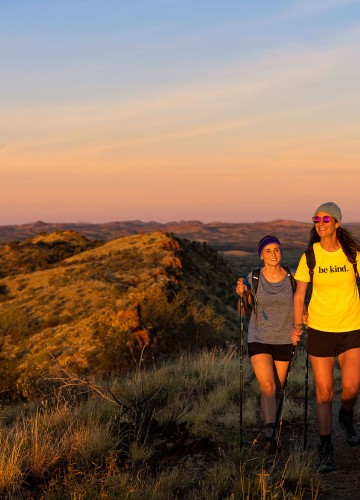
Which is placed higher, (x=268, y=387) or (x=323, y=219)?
(x=323, y=219)

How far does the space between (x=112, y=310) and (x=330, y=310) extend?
10.8m

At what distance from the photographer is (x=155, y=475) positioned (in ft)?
17.1

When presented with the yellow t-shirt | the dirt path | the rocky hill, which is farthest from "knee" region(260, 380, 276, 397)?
the rocky hill

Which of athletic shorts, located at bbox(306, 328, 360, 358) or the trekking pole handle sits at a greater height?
the trekking pole handle

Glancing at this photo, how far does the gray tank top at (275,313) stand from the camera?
20.1 ft

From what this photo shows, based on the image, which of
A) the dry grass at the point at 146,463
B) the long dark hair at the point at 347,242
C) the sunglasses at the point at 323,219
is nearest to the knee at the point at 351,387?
the dry grass at the point at 146,463

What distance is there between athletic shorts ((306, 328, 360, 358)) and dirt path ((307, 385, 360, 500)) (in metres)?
1.06

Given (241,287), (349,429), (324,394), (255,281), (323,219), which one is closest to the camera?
(323,219)

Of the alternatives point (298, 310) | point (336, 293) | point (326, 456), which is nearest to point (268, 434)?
point (326, 456)

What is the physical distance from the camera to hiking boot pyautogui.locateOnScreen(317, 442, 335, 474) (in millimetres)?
5250

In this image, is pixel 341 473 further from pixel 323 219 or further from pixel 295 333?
pixel 323 219

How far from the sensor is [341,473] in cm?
527

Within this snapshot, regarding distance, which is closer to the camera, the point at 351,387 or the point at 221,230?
the point at 351,387

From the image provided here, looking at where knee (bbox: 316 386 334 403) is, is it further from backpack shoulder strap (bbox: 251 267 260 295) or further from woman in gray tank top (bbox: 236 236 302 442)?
backpack shoulder strap (bbox: 251 267 260 295)
